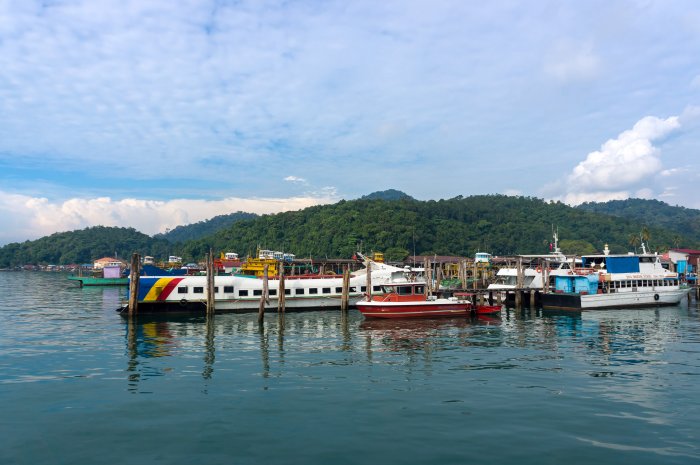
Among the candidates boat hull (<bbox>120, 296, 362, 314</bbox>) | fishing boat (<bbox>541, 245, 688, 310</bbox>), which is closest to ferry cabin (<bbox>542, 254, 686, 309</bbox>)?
fishing boat (<bbox>541, 245, 688, 310</bbox>)

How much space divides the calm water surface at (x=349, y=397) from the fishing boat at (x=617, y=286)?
15.4 metres

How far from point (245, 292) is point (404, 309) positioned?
16.9 meters

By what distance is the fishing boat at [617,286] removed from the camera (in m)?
51.2

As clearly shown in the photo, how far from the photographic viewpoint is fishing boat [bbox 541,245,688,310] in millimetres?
51156

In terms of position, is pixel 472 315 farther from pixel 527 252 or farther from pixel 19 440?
pixel 527 252

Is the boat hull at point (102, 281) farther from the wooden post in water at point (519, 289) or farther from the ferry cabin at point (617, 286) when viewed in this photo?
the ferry cabin at point (617, 286)

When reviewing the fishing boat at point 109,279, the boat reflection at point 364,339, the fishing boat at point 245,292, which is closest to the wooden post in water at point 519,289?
the boat reflection at point 364,339

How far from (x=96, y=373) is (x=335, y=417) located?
13528 mm

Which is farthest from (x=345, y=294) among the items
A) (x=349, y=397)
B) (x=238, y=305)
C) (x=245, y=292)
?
(x=349, y=397)

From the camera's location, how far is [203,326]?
39031 millimetres

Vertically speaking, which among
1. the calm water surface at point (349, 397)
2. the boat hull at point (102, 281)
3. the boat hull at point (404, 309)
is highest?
the boat hull at point (102, 281)

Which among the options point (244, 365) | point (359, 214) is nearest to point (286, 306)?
point (244, 365)

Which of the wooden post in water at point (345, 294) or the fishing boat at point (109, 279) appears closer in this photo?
the wooden post in water at point (345, 294)

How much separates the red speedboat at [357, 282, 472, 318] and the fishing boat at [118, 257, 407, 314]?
5.29 metres
